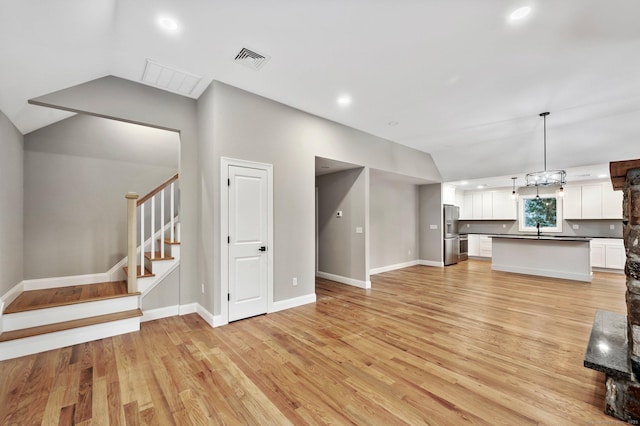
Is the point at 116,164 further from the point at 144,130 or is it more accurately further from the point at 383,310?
the point at 383,310

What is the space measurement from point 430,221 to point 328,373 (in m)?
6.67

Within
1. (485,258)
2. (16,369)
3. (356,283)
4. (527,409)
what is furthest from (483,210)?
(16,369)

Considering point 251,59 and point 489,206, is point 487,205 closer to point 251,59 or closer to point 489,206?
point 489,206

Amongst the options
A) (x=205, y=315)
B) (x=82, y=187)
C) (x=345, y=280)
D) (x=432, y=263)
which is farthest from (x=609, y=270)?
(x=82, y=187)

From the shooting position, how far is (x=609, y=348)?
2004 mm

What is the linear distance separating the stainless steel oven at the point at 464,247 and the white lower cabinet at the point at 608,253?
117 inches

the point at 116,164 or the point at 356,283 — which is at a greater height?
the point at 116,164

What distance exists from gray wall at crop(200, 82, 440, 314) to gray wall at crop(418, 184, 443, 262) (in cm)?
397

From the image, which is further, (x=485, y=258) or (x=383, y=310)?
(x=485, y=258)

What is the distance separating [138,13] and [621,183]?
4.11 metres

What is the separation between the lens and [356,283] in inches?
212

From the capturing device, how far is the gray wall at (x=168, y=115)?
10.3ft

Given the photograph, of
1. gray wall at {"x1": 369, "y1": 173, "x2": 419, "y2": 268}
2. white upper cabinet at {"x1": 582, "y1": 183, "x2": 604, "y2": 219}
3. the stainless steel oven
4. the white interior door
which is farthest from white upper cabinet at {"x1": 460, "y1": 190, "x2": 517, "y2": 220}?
the white interior door

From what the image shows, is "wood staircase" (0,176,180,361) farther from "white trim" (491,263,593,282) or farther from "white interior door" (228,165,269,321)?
"white trim" (491,263,593,282)
